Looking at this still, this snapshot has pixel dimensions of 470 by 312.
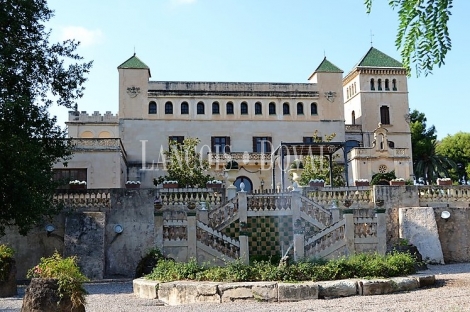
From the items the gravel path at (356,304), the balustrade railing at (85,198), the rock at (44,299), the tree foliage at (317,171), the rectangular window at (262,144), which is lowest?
the gravel path at (356,304)

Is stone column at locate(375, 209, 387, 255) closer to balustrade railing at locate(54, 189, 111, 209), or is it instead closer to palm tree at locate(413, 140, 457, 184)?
balustrade railing at locate(54, 189, 111, 209)

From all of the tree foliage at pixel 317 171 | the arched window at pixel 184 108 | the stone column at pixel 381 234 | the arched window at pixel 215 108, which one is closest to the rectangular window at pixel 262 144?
the arched window at pixel 215 108

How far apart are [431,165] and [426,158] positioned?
0.98 meters

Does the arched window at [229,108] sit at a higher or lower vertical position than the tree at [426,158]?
higher

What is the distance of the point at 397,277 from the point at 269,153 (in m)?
35.3

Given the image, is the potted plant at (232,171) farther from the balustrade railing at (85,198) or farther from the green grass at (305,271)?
the green grass at (305,271)

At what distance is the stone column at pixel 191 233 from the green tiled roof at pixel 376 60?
1590 inches

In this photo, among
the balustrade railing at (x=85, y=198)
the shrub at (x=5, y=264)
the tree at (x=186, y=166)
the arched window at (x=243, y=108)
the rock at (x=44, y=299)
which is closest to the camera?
the rock at (x=44, y=299)

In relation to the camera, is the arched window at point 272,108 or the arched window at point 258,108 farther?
the arched window at point 272,108

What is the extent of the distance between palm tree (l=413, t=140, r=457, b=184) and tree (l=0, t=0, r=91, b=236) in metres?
44.1

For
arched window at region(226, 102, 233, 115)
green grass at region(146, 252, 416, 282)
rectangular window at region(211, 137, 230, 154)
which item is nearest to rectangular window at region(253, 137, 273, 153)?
rectangular window at region(211, 137, 230, 154)

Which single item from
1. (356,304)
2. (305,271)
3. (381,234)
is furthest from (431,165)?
(356,304)

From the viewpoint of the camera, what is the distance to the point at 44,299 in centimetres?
960

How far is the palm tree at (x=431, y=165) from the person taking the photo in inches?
2296
